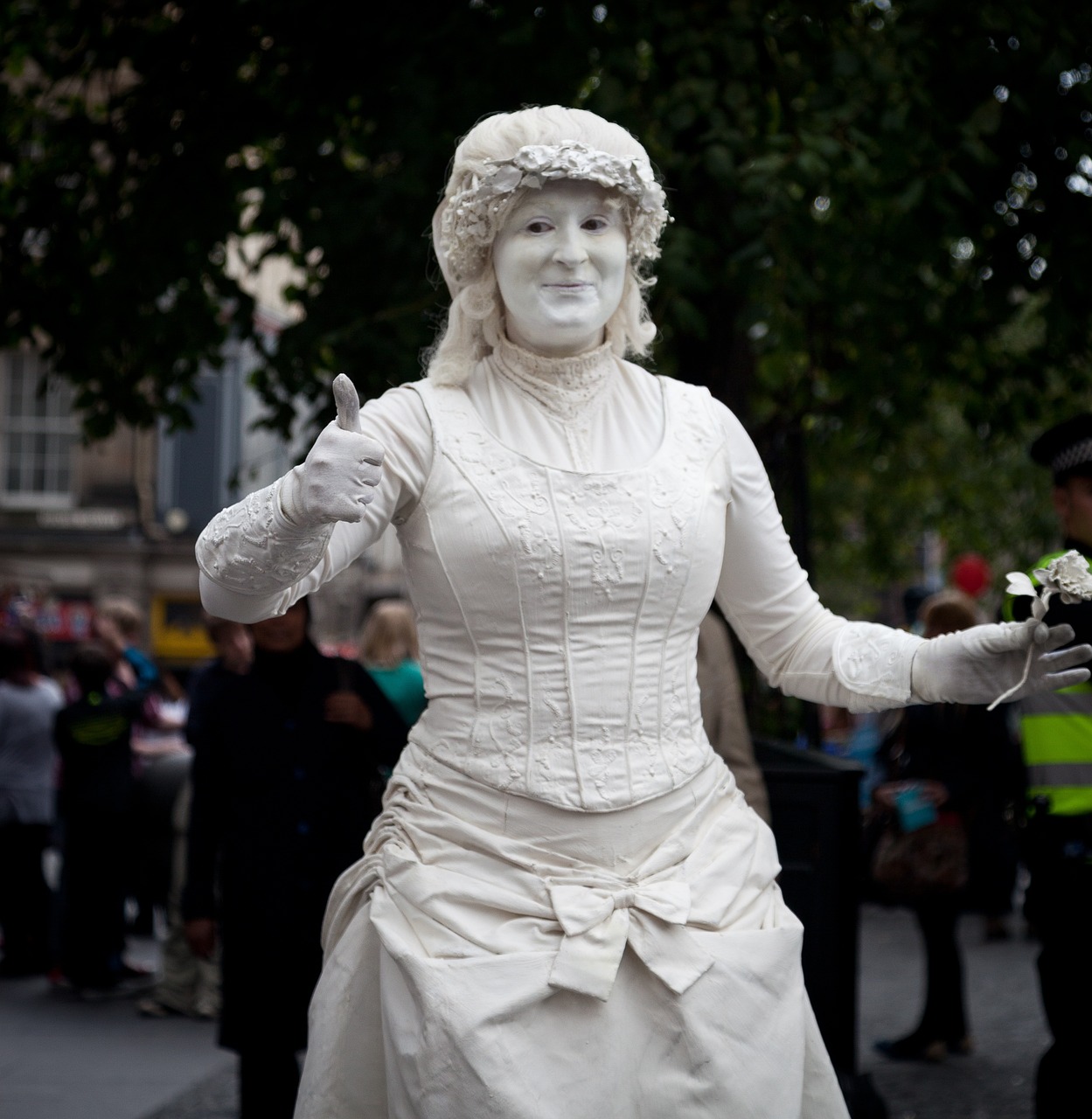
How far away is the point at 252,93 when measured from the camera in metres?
6.37

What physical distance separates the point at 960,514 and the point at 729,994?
13.4 m

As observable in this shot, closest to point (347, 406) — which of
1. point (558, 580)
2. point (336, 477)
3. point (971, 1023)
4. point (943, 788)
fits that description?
point (336, 477)

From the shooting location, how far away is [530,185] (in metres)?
2.70

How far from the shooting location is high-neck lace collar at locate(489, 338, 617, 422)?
110 inches

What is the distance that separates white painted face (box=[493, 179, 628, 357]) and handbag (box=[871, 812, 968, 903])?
4164 mm

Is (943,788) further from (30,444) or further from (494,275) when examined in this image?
(30,444)

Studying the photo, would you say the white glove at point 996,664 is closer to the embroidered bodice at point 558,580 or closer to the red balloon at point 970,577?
the embroidered bodice at point 558,580

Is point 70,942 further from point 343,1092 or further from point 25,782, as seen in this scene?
point 343,1092

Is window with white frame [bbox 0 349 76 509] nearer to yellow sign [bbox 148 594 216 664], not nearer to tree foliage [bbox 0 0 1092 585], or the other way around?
yellow sign [bbox 148 594 216 664]

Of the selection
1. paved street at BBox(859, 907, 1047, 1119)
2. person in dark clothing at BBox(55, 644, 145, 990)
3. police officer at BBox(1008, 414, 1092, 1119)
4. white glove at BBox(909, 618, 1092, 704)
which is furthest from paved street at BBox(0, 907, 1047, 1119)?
white glove at BBox(909, 618, 1092, 704)

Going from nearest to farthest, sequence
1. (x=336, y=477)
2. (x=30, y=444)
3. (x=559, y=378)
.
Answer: (x=336, y=477) → (x=559, y=378) → (x=30, y=444)

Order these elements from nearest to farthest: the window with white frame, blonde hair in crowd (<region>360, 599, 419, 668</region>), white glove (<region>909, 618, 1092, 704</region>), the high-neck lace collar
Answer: white glove (<region>909, 618, 1092, 704</region>), the high-neck lace collar, blonde hair in crowd (<region>360, 599, 419, 668</region>), the window with white frame

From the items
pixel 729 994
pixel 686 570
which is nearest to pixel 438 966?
pixel 729 994

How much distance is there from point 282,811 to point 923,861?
2.77m
